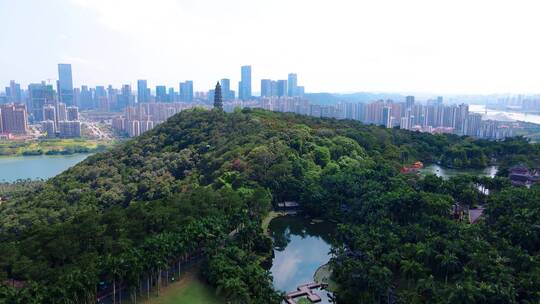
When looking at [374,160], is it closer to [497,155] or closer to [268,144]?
[268,144]

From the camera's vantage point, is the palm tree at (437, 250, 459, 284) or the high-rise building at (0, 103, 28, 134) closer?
the palm tree at (437, 250, 459, 284)

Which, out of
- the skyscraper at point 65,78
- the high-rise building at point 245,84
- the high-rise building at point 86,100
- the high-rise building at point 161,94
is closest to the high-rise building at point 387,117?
the high-rise building at point 245,84

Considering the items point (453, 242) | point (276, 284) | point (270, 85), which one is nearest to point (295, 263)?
point (276, 284)

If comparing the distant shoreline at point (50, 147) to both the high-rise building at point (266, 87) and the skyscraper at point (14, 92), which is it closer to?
the high-rise building at point (266, 87)

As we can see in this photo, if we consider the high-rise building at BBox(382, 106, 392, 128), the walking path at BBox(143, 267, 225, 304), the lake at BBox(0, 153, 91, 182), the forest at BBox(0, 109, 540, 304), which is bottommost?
the lake at BBox(0, 153, 91, 182)

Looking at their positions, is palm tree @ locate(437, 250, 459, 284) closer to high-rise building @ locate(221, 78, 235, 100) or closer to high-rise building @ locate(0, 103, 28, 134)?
high-rise building @ locate(0, 103, 28, 134)

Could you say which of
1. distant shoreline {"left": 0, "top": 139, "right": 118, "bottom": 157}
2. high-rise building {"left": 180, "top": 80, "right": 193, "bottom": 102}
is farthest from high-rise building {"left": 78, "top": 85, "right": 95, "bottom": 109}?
distant shoreline {"left": 0, "top": 139, "right": 118, "bottom": 157}

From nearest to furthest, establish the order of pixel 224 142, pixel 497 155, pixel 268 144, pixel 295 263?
pixel 295 263 < pixel 268 144 < pixel 224 142 < pixel 497 155

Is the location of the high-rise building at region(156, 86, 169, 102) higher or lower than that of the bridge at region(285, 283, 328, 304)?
higher
